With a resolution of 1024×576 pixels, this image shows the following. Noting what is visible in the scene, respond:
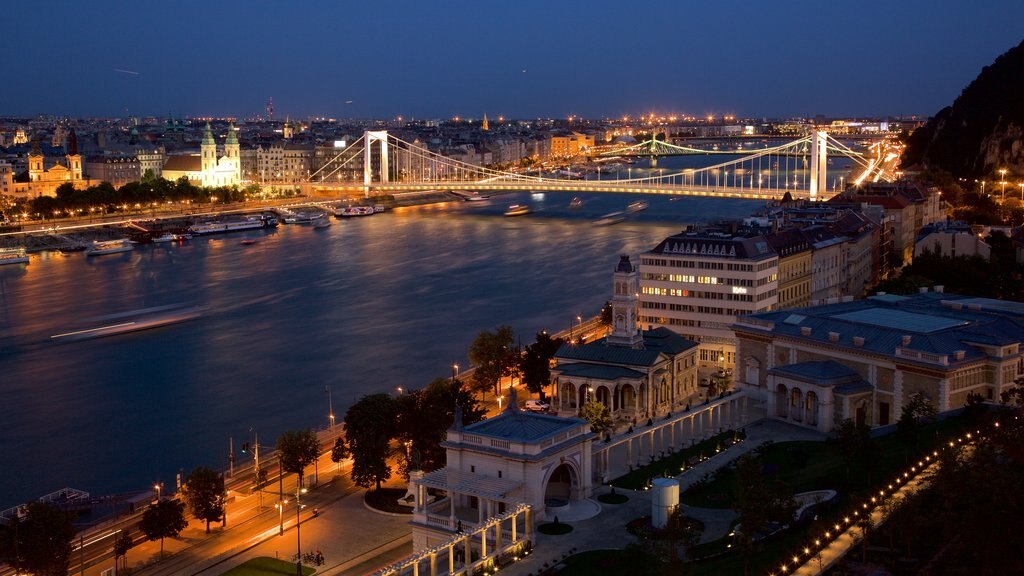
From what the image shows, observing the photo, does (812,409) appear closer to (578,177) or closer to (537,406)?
(537,406)

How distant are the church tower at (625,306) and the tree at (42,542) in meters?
5.67

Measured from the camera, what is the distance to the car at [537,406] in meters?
11.4

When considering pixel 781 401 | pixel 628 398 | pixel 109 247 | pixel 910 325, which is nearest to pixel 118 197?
pixel 109 247

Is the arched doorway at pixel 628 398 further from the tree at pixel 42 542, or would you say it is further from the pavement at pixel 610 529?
the tree at pixel 42 542

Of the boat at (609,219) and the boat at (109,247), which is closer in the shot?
the boat at (109,247)

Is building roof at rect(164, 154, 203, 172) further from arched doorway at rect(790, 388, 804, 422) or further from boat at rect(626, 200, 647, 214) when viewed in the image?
arched doorway at rect(790, 388, 804, 422)

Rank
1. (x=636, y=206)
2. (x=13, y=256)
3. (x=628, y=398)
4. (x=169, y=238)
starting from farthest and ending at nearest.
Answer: (x=636, y=206) → (x=169, y=238) → (x=13, y=256) → (x=628, y=398)

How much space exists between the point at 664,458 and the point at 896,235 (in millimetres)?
13044

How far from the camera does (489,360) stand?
12.5 meters

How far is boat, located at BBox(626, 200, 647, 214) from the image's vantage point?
34.8 metres

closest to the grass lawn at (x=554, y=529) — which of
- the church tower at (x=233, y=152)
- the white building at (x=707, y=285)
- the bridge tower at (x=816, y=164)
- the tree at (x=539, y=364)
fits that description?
the tree at (x=539, y=364)

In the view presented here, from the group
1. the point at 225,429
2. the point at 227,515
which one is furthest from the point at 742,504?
the point at 225,429

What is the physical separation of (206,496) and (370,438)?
4.69 ft

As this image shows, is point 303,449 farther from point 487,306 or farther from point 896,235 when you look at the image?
point 896,235
